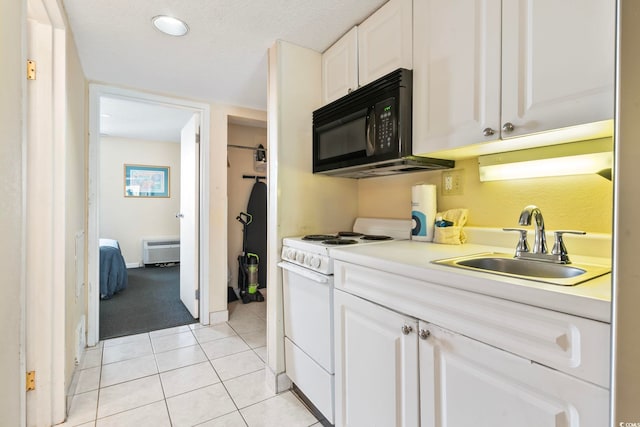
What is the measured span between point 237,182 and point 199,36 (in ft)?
6.89

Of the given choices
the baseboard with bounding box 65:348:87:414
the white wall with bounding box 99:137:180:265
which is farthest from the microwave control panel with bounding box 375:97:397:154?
the white wall with bounding box 99:137:180:265

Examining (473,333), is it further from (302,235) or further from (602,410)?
(302,235)

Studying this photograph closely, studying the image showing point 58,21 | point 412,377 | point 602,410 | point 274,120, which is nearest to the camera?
point 602,410

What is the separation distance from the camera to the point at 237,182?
12.6ft

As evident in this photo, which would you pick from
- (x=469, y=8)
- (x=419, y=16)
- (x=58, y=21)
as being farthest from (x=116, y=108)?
(x=469, y=8)

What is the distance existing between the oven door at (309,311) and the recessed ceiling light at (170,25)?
1512 millimetres

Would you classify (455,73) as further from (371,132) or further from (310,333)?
(310,333)

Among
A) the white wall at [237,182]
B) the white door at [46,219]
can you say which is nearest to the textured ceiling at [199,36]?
the white door at [46,219]

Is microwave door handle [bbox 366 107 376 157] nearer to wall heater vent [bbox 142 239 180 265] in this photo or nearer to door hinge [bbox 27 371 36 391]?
door hinge [bbox 27 371 36 391]

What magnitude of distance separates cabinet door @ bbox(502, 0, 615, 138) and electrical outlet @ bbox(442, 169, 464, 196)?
1.74 ft

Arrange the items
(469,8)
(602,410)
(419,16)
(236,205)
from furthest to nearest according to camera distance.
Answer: (236,205), (419,16), (469,8), (602,410)

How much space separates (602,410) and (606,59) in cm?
92

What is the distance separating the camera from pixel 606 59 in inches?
34.0

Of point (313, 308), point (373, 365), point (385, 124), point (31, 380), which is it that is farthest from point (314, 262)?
point (31, 380)
